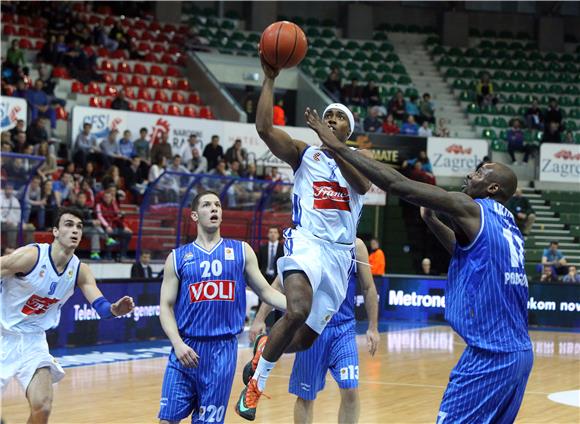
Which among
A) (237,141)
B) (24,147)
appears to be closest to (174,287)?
(24,147)

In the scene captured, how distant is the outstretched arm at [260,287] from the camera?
663 cm

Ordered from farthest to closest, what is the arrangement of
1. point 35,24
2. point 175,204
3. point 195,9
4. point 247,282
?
point 195,9 → point 35,24 → point 175,204 → point 247,282

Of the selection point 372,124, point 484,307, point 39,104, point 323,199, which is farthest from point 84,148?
point 484,307

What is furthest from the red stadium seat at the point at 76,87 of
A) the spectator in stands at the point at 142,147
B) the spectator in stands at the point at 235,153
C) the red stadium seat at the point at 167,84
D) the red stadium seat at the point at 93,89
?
the spectator in stands at the point at 235,153

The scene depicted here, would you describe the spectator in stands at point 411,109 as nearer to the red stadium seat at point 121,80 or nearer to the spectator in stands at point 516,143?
the spectator in stands at point 516,143

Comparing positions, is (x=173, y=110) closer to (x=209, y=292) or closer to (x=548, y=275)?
(x=548, y=275)

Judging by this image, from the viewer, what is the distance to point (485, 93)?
30.4m

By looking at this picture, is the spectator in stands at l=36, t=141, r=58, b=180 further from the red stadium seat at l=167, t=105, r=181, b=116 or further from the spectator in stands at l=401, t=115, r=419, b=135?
the spectator in stands at l=401, t=115, r=419, b=135

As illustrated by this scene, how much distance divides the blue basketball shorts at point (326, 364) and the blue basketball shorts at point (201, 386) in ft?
5.00

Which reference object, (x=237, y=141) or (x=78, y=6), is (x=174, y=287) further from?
(x=78, y=6)

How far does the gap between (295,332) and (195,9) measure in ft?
83.0

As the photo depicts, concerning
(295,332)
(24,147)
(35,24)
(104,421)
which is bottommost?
(104,421)

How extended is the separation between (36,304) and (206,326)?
1.57 meters

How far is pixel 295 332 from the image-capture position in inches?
263
